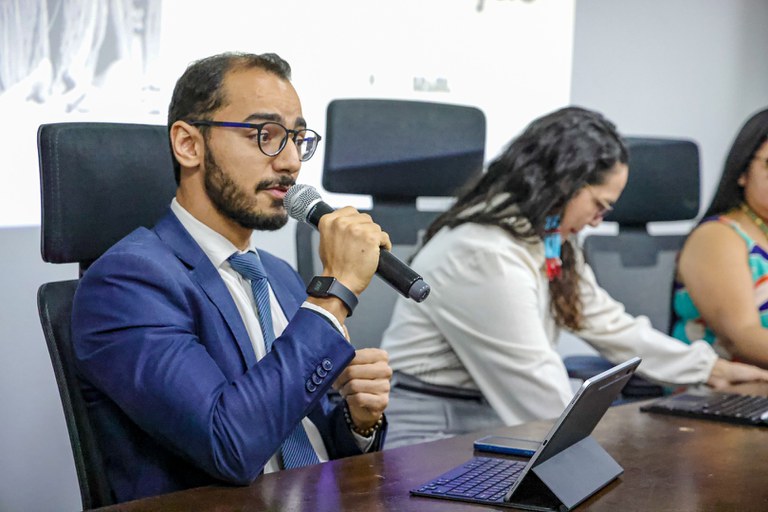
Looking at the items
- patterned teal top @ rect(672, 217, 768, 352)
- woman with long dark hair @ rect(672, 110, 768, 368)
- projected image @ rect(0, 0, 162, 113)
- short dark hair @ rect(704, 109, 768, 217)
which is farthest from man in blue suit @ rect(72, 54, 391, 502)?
short dark hair @ rect(704, 109, 768, 217)

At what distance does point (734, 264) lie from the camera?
2412 millimetres

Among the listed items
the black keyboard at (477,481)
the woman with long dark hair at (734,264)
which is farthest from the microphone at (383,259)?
the woman with long dark hair at (734,264)

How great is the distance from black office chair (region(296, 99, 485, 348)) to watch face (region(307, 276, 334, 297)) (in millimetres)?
810

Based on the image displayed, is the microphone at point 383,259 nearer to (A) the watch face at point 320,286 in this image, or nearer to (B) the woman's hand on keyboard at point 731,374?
(A) the watch face at point 320,286

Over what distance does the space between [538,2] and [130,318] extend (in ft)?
7.37

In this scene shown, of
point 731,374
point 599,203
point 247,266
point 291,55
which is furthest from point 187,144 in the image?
point 731,374

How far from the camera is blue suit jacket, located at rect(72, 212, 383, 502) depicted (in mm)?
1184

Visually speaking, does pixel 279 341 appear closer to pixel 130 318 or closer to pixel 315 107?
pixel 130 318

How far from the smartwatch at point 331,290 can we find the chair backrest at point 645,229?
1445 mm

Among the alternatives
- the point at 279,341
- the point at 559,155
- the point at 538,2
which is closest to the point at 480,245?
the point at 559,155

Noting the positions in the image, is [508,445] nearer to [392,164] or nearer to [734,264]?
[392,164]

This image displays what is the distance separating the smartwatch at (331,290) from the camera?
1.27m

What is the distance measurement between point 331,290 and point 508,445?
0.33m

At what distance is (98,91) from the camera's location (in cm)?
219
